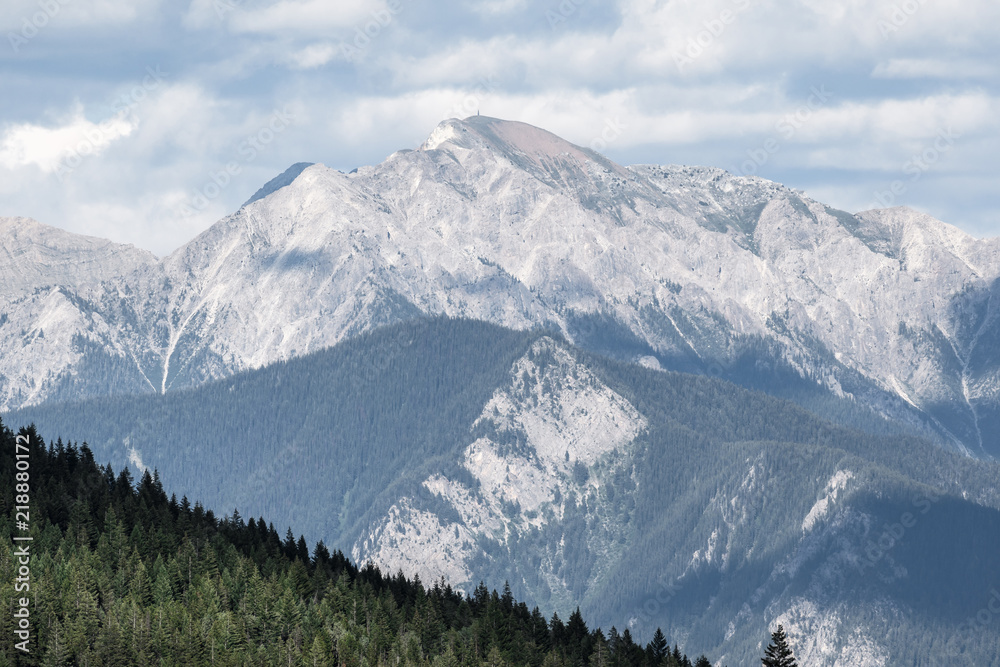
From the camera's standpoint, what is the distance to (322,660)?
597 feet

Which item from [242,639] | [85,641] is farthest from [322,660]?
[85,641]

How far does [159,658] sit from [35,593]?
609 inches

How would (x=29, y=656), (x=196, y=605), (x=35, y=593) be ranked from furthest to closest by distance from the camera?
(x=196, y=605), (x=35, y=593), (x=29, y=656)

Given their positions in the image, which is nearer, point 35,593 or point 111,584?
point 35,593

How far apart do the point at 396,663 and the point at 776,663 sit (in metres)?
43.6

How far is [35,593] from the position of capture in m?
181

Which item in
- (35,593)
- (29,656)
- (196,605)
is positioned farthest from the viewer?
(196,605)

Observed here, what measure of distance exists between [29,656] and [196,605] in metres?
29.0

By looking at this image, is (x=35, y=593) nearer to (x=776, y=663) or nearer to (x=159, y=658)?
(x=159, y=658)

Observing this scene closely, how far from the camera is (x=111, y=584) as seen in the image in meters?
200

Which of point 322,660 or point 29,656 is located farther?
point 322,660

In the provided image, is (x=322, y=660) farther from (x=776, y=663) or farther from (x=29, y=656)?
(x=776, y=663)

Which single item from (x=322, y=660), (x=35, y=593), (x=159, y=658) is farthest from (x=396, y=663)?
(x=35, y=593)

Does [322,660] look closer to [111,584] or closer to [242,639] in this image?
[242,639]
